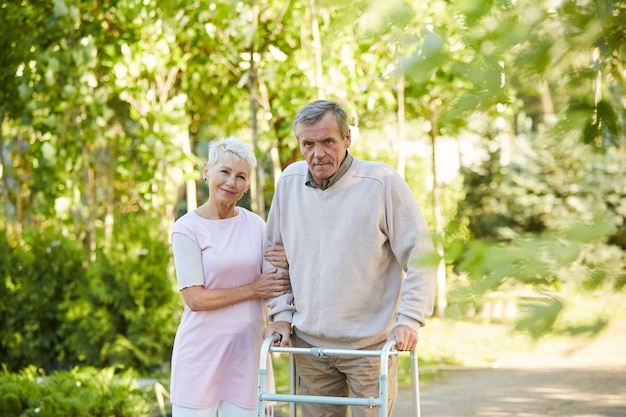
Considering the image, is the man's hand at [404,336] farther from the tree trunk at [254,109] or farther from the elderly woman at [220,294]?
the tree trunk at [254,109]

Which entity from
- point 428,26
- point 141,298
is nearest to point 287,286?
point 428,26

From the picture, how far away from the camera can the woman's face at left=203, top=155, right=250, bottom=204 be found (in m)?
2.79

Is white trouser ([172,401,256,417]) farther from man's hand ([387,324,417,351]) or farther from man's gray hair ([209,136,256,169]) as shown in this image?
man's gray hair ([209,136,256,169])

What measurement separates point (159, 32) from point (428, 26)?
17.9 feet

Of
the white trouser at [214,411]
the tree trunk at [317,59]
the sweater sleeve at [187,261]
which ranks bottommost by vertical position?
the white trouser at [214,411]

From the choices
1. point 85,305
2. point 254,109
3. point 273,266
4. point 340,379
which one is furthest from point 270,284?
point 254,109

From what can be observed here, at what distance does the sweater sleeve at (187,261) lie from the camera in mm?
2773

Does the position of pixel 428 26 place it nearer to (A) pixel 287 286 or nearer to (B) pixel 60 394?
(A) pixel 287 286

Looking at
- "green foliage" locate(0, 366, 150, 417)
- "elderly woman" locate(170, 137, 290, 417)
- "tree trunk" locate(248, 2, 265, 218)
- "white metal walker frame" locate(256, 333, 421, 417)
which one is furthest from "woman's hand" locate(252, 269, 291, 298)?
"tree trunk" locate(248, 2, 265, 218)

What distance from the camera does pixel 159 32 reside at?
21.0 ft

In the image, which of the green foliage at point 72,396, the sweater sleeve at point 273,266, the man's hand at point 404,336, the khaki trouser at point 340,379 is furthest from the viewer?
the green foliage at point 72,396

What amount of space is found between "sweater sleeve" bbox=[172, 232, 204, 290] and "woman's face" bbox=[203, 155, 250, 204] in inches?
7.0

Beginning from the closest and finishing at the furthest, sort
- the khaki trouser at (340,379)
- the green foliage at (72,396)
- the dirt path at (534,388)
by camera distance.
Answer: the khaki trouser at (340,379) < the green foliage at (72,396) < the dirt path at (534,388)

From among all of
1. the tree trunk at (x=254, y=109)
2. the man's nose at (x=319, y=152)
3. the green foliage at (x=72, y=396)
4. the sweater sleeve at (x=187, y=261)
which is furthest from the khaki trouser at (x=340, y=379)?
the tree trunk at (x=254, y=109)
